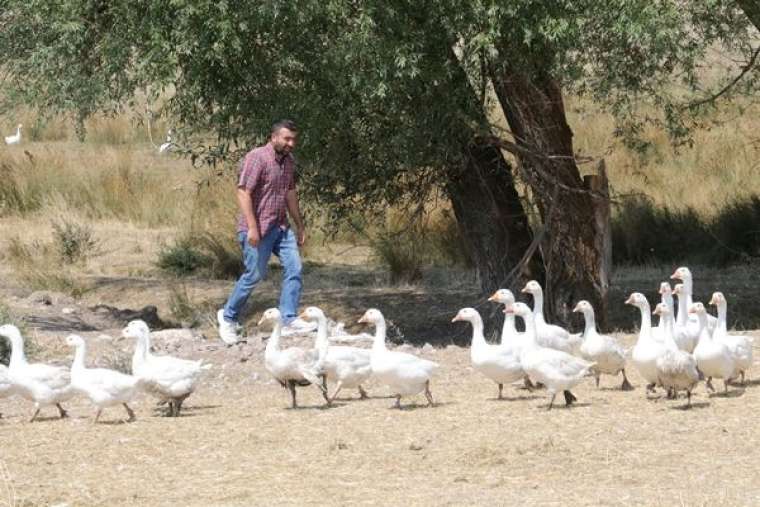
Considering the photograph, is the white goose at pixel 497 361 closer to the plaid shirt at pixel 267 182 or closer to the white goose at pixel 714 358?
the white goose at pixel 714 358

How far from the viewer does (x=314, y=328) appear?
14773mm

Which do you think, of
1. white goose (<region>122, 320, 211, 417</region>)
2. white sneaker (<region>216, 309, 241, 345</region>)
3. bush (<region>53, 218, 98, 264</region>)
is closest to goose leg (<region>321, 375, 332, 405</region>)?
white goose (<region>122, 320, 211, 417</region>)

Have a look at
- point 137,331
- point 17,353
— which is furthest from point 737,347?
point 17,353

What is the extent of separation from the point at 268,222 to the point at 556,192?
3.46 m

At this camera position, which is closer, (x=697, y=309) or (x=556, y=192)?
(x=697, y=309)

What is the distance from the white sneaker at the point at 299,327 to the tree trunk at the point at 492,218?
11.2 ft

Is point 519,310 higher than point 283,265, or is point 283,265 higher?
point 283,265

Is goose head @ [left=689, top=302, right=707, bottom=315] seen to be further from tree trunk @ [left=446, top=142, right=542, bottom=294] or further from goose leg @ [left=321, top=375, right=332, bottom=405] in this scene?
tree trunk @ [left=446, top=142, right=542, bottom=294]

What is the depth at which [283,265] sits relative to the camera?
15.0 metres

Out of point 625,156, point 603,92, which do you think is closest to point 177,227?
point 625,156

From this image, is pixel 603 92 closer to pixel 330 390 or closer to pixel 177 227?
pixel 330 390

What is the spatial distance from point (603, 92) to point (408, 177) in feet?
7.66

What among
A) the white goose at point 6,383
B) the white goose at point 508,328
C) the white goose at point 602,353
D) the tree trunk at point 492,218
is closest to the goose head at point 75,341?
the white goose at point 6,383

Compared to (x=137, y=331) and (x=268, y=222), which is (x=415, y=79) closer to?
(x=268, y=222)
